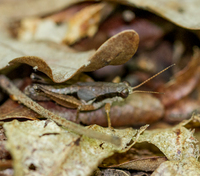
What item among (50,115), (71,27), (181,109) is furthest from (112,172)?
(71,27)

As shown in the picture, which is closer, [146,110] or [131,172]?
[131,172]

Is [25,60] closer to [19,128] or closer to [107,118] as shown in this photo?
[19,128]

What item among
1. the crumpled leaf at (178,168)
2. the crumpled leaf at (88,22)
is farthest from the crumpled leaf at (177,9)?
the crumpled leaf at (178,168)

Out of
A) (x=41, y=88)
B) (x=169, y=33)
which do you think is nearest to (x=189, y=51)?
(x=169, y=33)

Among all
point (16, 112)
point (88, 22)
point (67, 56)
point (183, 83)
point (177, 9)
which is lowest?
point (183, 83)

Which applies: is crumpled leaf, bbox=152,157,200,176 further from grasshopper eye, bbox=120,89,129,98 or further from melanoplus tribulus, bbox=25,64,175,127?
grasshopper eye, bbox=120,89,129,98

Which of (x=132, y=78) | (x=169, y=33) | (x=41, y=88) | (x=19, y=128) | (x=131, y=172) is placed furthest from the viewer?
(x=169, y=33)

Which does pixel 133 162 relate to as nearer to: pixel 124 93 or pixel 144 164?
pixel 144 164

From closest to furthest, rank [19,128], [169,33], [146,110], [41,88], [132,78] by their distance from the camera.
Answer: [19,128] < [41,88] < [146,110] < [132,78] < [169,33]

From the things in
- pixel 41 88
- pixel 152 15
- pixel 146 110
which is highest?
pixel 152 15
